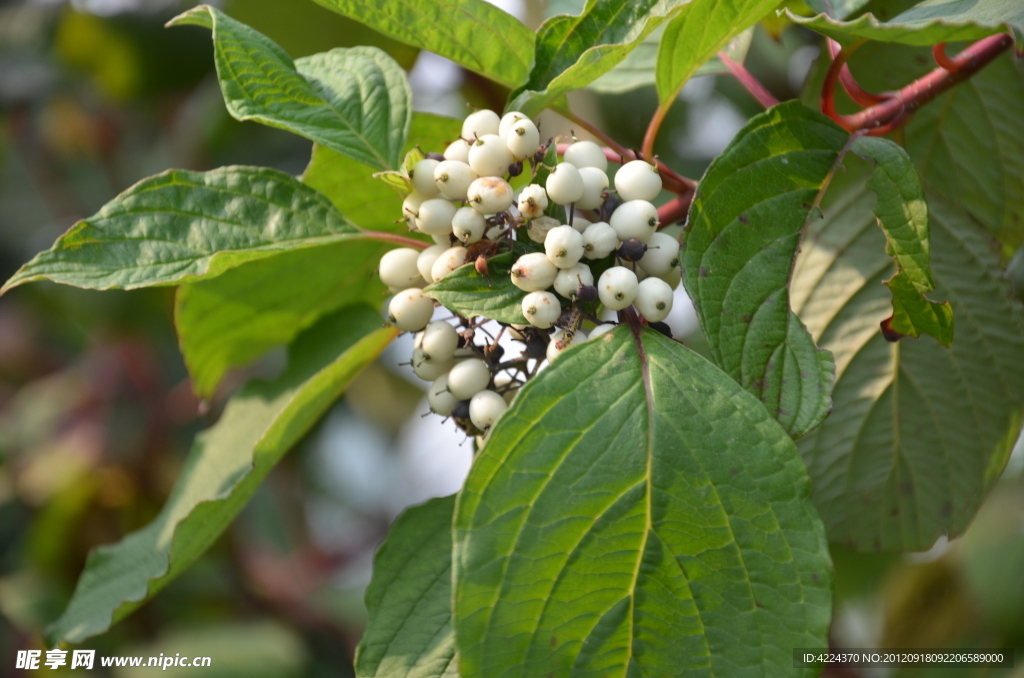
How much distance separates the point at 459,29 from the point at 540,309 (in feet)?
0.97

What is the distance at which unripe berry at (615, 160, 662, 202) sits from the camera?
2.18ft

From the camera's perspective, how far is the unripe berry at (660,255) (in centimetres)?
66

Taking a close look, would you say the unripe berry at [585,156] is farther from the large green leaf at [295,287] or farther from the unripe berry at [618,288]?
the large green leaf at [295,287]

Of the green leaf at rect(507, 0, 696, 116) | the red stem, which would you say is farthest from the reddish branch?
the green leaf at rect(507, 0, 696, 116)

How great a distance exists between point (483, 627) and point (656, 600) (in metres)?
0.12

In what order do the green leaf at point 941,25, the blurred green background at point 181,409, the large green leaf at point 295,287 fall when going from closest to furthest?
the green leaf at point 941,25 → the large green leaf at point 295,287 → the blurred green background at point 181,409

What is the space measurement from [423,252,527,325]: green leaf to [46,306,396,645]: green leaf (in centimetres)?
25

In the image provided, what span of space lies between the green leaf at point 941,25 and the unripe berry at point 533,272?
252mm

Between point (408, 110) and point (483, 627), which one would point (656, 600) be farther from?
point (408, 110)

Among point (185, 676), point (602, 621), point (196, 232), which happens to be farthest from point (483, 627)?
point (185, 676)

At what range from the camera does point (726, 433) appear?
0.57 metres

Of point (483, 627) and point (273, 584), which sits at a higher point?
point (483, 627)

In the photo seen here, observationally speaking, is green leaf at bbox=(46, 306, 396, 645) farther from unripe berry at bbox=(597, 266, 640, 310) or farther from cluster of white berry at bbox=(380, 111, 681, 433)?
unripe berry at bbox=(597, 266, 640, 310)

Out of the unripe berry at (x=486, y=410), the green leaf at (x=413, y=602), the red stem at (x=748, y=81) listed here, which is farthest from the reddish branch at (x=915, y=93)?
the green leaf at (x=413, y=602)
